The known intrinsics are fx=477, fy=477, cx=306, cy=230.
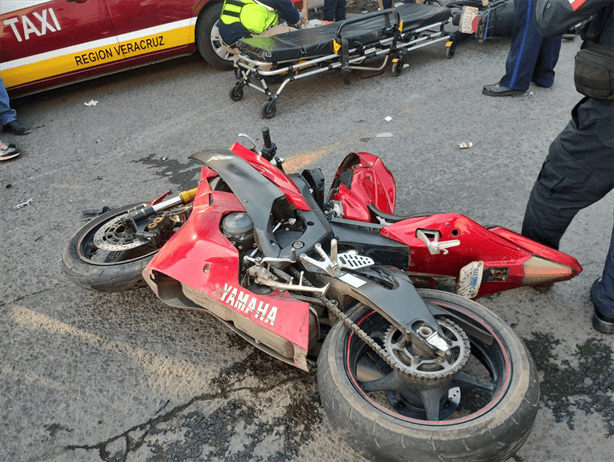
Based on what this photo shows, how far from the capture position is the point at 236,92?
581cm

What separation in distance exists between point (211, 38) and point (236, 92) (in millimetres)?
1354

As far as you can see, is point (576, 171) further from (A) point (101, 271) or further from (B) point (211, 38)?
(B) point (211, 38)

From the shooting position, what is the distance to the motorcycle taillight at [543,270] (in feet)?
8.36

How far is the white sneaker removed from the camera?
5.06 m

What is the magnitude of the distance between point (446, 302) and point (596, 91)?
1.33 m

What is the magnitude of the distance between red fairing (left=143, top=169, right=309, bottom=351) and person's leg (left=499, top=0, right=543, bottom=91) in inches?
163

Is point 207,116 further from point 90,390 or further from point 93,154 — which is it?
point 90,390

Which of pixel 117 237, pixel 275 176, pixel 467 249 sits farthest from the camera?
pixel 117 237

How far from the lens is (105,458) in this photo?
2262mm

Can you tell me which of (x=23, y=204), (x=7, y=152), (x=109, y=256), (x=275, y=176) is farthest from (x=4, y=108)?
(x=275, y=176)

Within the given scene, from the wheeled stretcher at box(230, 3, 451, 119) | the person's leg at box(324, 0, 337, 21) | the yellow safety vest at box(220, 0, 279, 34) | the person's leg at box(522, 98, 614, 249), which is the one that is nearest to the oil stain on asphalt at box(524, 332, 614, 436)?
the person's leg at box(522, 98, 614, 249)

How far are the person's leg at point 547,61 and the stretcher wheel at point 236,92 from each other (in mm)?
3446

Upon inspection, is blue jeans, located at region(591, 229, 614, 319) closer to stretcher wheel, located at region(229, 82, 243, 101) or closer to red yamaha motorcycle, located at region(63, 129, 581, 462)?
red yamaha motorcycle, located at region(63, 129, 581, 462)

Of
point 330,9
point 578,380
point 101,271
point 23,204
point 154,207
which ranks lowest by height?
point 23,204
